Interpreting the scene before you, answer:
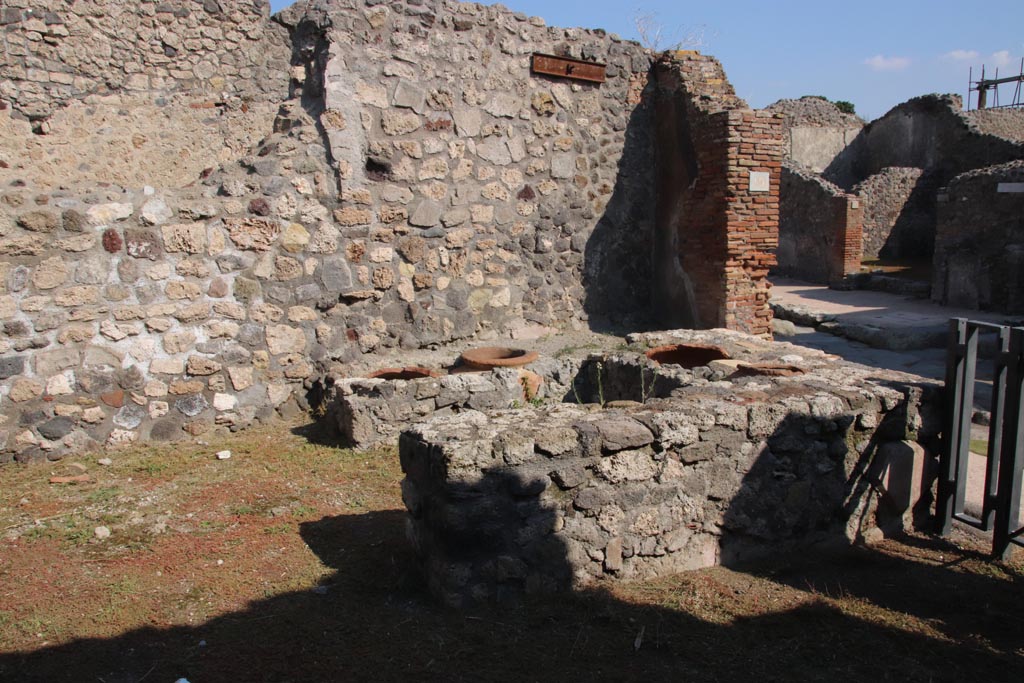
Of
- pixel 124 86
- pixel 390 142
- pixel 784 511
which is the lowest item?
pixel 784 511

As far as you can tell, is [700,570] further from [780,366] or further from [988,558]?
[780,366]

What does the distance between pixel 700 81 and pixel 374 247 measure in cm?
441

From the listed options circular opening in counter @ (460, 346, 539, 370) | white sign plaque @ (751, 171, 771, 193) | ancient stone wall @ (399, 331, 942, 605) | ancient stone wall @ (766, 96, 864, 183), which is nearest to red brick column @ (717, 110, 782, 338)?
white sign plaque @ (751, 171, 771, 193)

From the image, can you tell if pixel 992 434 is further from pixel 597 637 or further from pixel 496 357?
pixel 496 357

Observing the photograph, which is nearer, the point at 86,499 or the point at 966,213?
the point at 86,499

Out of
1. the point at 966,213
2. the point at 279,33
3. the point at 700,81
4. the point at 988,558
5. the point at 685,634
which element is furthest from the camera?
the point at 966,213

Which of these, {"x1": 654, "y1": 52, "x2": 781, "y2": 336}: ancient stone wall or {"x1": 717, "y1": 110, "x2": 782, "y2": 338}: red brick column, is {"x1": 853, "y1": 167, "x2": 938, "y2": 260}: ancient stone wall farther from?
{"x1": 717, "y1": 110, "x2": 782, "y2": 338}: red brick column

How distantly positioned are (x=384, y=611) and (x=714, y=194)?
21.3 ft

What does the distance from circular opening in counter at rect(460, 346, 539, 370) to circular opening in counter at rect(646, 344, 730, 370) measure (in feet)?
3.54

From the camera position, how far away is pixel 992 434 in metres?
4.34

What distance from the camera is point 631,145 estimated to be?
9359mm

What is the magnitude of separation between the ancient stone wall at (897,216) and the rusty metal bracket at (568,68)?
55.3 feet

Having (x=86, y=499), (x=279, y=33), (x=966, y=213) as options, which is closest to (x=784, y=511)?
(x=86, y=499)

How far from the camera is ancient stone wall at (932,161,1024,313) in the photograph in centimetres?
1415
